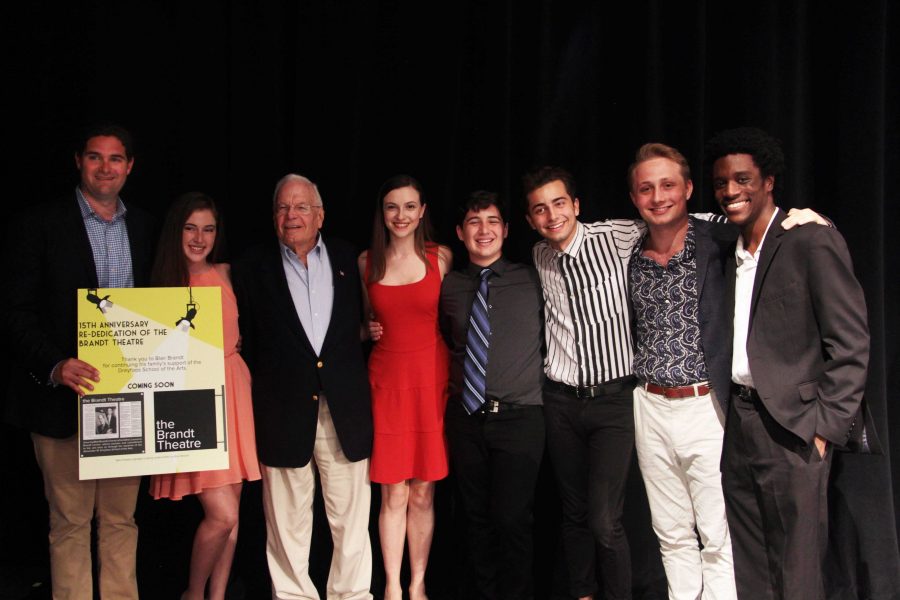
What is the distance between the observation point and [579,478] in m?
2.58

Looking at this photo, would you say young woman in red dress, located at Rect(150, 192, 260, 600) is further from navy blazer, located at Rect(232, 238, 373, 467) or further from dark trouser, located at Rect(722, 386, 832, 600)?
dark trouser, located at Rect(722, 386, 832, 600)

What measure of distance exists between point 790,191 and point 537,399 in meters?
1.41

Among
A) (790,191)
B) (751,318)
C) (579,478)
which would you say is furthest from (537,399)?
(790,191)

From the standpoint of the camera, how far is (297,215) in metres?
2.67

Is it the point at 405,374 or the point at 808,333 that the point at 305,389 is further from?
the point at 808,333

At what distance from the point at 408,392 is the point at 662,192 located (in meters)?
1.19

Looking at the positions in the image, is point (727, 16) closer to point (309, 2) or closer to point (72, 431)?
point (309, 2)

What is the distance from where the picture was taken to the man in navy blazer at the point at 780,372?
6.49 ft

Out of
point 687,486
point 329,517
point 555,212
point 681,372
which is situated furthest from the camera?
point 329,517

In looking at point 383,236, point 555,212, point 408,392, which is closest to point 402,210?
point 383,236

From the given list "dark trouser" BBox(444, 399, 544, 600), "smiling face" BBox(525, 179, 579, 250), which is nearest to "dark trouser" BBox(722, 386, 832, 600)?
"dark trouser" BBox(444, 399, 544, 600)

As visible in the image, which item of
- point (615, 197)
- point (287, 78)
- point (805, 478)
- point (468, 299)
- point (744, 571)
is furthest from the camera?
point (287, 78)

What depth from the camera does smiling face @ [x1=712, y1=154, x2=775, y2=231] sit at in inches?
85.6

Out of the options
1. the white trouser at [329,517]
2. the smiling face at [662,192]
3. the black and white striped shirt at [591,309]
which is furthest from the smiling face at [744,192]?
the white trouser at [329,517]
